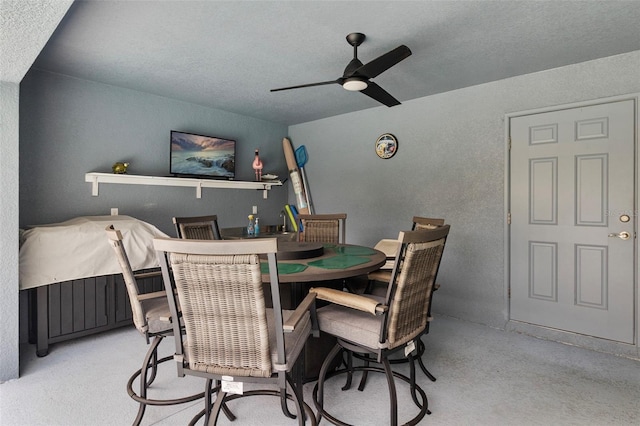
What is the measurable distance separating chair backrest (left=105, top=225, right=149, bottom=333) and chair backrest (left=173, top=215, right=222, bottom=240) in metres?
1.16

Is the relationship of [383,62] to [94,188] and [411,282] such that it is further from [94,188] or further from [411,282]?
[94,188]

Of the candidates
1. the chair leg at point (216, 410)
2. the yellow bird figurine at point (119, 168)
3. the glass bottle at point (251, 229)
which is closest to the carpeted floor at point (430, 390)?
the chair leg at point (216, 410)

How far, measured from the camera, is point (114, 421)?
199 cm

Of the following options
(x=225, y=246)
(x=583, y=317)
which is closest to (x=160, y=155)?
(x=225, y=246)

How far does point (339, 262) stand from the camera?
7.84 feet

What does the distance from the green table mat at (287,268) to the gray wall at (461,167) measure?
237 centimetres

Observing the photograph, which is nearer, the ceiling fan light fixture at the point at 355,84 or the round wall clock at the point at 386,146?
the ceiling fan light fixture at the point at 355,84

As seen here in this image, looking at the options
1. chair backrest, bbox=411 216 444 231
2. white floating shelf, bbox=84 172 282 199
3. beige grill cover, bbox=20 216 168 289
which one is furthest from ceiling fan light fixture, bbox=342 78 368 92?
white floating shelf, bbox=84 172 282 199

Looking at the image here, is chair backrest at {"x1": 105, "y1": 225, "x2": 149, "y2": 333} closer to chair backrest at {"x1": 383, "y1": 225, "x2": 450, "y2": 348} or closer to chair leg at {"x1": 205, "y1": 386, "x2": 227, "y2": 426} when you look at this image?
chair leg at {"x1": 205, "y1": 386, "x2": 227, "y2": 426}

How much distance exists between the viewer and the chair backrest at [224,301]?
4.29 feet

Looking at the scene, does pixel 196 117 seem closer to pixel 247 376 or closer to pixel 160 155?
pixel 160 155

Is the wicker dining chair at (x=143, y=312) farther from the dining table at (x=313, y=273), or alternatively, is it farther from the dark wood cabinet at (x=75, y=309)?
the dark wood cabinet at (x=75, y=309)

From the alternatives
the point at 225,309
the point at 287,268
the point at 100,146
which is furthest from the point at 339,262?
the point at 100,146

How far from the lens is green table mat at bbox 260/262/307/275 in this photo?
2055mm
